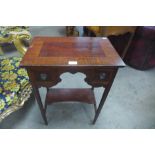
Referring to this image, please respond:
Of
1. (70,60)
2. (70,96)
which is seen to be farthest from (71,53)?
(70,96)

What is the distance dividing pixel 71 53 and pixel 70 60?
95mm

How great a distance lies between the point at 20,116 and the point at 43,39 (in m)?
0.76

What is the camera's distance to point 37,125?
1.19m

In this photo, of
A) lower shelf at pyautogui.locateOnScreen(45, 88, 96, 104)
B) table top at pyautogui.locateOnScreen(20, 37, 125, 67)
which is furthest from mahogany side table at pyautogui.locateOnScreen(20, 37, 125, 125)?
lower shelf at pyautogui.locateOnScreen(45, 88, 96, 104)

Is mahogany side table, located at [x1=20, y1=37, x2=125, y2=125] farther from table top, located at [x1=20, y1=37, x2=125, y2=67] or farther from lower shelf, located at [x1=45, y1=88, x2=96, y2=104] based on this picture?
lower shelf, located at [x1=45, y1=88, x2=96, y2=104]

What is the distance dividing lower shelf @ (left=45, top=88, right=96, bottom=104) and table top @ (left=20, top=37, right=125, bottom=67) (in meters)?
0.49

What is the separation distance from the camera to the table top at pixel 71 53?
741 millimetres

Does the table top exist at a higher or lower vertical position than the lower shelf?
higher

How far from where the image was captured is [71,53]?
33.3 inches

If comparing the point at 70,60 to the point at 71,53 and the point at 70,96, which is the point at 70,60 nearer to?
the point at 71,53

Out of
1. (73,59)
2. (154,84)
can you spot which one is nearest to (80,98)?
(73,59)

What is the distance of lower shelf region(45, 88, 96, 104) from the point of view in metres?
1.20

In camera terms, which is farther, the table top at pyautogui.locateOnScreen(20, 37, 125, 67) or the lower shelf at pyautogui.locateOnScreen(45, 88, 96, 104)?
the lower shelf at pyautogui.locateOnScreen(45, 88, 96, 104)

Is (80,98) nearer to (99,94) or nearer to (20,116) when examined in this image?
(99,94)
